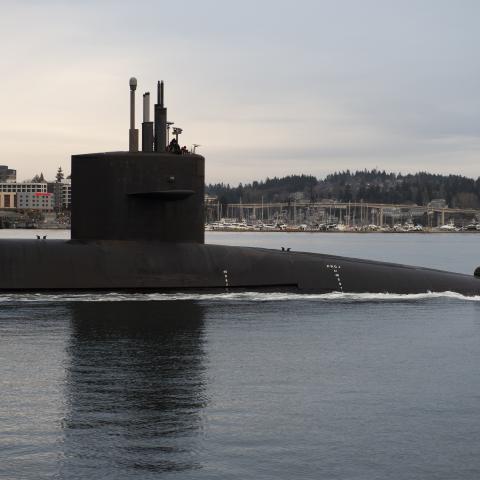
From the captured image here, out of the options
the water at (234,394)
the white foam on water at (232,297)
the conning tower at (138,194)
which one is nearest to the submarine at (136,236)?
the conning tower at (138,194)

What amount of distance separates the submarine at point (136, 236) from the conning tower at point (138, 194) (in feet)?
0.09

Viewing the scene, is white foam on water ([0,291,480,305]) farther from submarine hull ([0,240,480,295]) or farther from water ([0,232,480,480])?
water ([0,232,480,480])

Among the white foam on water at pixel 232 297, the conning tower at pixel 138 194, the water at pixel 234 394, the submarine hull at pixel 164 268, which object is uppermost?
the conning tower at pixel 138 194

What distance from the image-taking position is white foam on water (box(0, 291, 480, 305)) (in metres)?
26.0

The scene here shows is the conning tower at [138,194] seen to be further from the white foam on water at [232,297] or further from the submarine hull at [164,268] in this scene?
the white foam on water at [232,297]

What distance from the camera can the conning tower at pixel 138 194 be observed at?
26.0m

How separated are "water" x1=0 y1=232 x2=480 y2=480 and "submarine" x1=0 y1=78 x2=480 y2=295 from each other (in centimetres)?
131

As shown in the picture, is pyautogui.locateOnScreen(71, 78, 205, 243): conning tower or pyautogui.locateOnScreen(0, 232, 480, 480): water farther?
pyautogui.locateOnScreen(71, 78, 205, 243): conning tower

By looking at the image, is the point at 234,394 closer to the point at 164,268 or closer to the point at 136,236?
the point at 164,268

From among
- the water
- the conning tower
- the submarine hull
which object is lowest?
the water

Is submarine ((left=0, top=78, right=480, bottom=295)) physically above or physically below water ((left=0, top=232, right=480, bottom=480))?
above

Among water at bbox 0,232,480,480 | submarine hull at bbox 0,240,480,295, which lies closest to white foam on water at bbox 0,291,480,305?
submarine hull at bbox 0,240,480,295

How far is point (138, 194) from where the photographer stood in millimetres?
25875

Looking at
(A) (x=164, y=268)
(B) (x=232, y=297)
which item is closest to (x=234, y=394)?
(A) (x=164, y=268)
